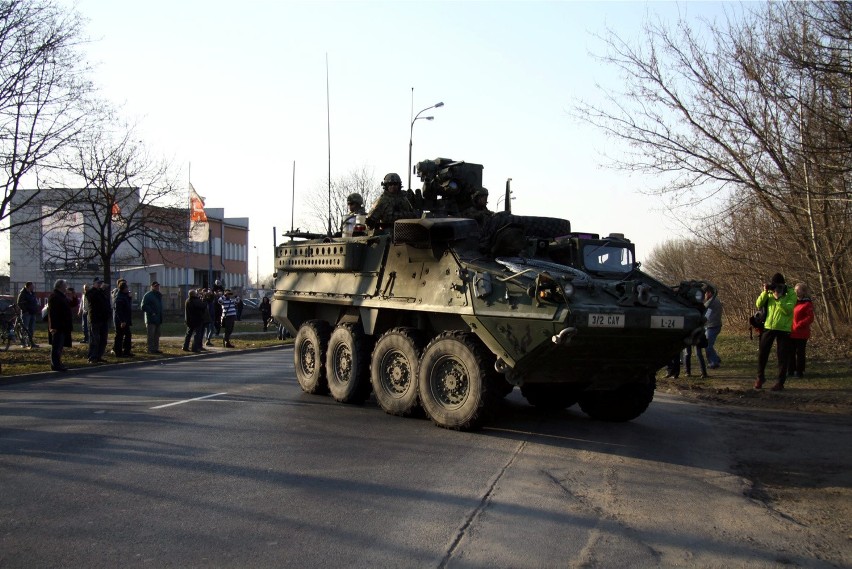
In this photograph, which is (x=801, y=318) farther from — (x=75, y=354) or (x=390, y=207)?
(x=75, y=354)

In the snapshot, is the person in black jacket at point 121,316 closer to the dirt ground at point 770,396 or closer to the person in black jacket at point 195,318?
the person in black jacket at point 195,318

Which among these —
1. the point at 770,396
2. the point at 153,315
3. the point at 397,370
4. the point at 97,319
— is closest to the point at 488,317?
the point at 397,370

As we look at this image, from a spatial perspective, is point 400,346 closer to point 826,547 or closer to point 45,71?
point 826,547

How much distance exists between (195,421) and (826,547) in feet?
21.6

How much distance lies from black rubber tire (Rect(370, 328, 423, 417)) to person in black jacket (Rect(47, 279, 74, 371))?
8056mm

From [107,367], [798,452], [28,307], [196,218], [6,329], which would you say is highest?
[196,218]

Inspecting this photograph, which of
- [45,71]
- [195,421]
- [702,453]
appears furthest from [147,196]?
[702,453]

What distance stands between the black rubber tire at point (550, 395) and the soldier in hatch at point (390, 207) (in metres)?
2.78

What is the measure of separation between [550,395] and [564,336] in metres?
3.10

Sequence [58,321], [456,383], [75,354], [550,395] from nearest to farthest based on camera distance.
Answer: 1. [456,383]
2. [550,395]
3. [58,321]
4. [75,354]

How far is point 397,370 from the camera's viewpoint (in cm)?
991

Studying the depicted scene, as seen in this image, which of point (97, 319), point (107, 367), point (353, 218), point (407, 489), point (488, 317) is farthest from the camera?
point (97, 319)

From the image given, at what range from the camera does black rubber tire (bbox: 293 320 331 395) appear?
11.9 meters

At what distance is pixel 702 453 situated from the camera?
8.16 metres
